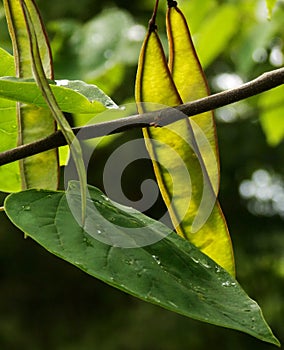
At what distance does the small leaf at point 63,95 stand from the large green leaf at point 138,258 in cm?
7

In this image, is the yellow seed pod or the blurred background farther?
the blurred background

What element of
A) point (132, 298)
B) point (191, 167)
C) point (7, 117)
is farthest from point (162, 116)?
point (132, 298)

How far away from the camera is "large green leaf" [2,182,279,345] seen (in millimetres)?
457

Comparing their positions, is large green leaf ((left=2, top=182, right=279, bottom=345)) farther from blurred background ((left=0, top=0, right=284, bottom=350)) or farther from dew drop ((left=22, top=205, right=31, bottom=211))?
blurred background ((left=0, top=0, right=284, bottom=350))

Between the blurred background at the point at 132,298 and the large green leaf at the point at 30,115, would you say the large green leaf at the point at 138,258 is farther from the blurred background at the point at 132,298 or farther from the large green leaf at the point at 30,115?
the blurred background at the point at 132,298

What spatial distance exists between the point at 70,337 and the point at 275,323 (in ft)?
5.96

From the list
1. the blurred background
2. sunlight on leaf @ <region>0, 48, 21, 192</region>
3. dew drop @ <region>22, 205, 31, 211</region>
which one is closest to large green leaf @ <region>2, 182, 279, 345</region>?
dew drop @ <region>22, 205, 31, 211</region>

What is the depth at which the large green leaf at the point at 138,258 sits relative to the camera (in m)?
0.46

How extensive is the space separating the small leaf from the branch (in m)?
0.02

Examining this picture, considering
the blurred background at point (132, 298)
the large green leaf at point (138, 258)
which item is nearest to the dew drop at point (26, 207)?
the large green leaf at point (138, 258)

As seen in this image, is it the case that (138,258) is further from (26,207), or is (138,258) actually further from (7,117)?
(7,117)

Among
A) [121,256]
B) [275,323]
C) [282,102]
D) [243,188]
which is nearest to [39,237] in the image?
[121,256]

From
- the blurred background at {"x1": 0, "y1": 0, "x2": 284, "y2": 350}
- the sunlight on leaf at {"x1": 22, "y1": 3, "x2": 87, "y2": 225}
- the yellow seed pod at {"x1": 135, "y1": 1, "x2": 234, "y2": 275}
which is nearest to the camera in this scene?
the sunlight on leaf at {"x1": 22, "y1": 3, "x2": 87, "y2": 225}

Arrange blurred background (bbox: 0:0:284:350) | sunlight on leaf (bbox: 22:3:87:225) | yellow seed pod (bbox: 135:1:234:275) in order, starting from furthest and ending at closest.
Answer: blurred background (bbox: 0:0:284:350), yellow seed pod (bbox: 135:1:234:275), sunlight on leaf (bbox: 22:3:87:225)
